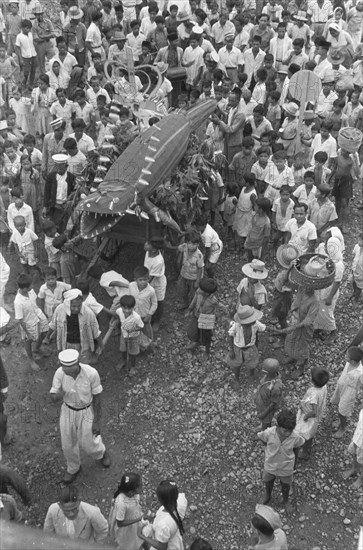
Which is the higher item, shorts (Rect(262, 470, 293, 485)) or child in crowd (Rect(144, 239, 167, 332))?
child in crowd (Rect(144, 239, 167, 332))

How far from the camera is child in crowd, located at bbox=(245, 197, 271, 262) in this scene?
9.45 m

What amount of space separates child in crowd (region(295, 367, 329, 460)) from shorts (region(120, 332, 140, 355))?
2.14 metres

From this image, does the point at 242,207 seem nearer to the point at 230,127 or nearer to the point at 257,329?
the point at 230,127

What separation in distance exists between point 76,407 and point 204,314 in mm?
2168

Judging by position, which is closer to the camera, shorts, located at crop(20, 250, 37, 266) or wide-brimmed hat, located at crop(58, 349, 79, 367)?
wide-brimmed hat, located at crop(58, 349, 79, 367)

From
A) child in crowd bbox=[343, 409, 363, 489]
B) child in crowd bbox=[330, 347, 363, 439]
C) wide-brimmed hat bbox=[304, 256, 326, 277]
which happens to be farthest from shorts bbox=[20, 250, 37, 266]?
child in crowd bbox=[343, 409, 363, 489]

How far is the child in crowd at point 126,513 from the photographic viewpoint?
5750 mm

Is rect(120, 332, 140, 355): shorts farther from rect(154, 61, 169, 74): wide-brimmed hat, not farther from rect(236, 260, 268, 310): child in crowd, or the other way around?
rect(154, 61, 169, 74): wide-brimmed hat

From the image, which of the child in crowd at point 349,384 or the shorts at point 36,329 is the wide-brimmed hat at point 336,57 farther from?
the shorts at point 36,329

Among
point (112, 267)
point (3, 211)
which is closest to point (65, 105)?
point (3, 211)

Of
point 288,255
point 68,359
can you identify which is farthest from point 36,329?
point 288,255

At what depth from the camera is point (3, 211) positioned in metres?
10.2

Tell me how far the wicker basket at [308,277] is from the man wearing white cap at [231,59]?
6.99m

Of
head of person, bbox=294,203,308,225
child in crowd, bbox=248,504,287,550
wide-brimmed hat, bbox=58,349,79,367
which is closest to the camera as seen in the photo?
child in crowd, bbox=248,504,287,550
